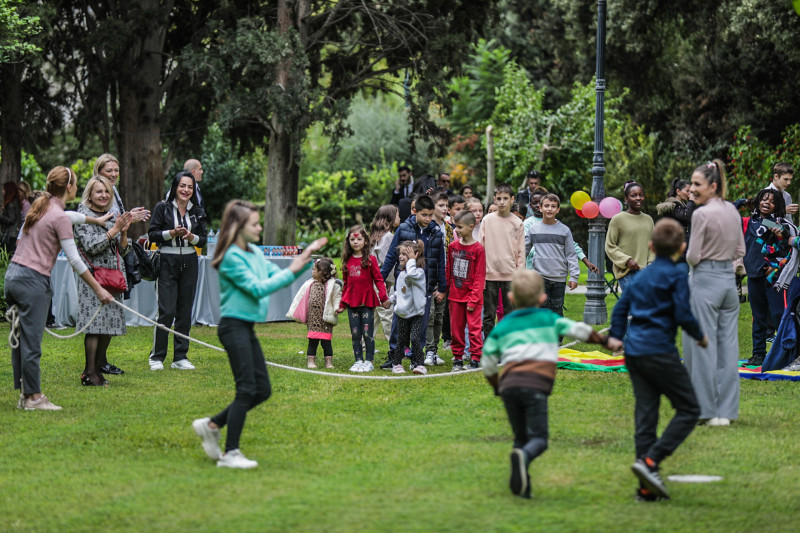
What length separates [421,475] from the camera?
6207 millimetres

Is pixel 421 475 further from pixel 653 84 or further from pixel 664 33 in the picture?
pixel 653 84

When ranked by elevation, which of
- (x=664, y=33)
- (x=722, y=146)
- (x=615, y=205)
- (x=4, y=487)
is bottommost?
(x=4, y=487)

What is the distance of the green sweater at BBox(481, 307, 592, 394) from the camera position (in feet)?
19.0

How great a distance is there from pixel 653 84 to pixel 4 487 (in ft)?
85.5

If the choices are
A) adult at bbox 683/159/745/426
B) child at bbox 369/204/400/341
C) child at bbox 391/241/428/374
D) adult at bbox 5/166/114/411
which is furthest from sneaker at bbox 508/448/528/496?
child at bbox 369/204/400/341

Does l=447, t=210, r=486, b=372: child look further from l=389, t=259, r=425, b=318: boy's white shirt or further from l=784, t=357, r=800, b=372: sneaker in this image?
l=784, t=357, r=800, b=372: sneaker

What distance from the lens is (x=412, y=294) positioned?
425 inches

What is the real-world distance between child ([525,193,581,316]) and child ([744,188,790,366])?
200 cm

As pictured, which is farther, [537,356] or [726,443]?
[726,443]

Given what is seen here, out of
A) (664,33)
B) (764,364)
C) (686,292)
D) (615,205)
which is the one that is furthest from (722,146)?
(686,292)

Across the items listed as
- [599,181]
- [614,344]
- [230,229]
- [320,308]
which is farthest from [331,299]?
[599,181]

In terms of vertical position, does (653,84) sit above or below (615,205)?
above

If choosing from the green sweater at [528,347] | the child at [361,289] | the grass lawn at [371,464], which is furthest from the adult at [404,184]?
the green sweater at [528,347]

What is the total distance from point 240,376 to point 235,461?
1.74 ft
